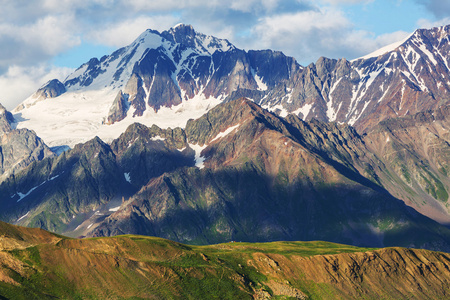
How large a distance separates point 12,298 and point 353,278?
111248 millimetres

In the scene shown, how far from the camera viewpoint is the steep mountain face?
150000 mm

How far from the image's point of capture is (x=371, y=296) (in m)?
195

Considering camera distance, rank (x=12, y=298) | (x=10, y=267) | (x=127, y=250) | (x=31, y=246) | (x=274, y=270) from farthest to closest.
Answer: (x=274, y=270) < (x=127, y=250) < (x=31, y=246) < (x=10, y=267) < (x=12, y=298)

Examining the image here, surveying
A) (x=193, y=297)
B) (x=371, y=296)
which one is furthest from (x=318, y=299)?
(x=193, y=297)

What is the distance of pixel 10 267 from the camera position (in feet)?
484

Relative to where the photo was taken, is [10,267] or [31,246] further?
[31,246]

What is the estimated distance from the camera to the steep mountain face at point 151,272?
15000 cm

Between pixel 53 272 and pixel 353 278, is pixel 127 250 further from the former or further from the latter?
pixel 353 278

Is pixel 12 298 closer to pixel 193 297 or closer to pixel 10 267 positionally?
pixel 10 267

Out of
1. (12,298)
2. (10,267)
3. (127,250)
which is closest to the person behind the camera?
(12,298)

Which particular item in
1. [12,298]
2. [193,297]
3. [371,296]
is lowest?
[371,296]

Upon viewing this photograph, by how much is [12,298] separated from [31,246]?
2342cm

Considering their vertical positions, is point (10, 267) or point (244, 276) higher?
point (10, 267)

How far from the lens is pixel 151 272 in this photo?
167250 millimetres
